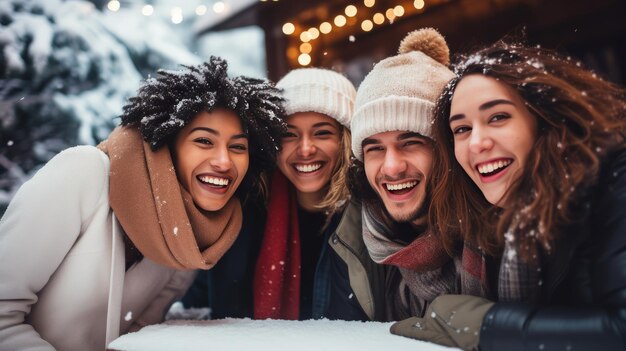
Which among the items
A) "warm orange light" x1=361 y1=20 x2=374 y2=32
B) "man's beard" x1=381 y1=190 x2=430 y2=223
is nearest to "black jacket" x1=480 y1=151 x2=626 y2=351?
"man's beard" x1=381 y1=190 x2=430 y2=223

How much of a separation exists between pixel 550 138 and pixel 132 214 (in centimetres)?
163

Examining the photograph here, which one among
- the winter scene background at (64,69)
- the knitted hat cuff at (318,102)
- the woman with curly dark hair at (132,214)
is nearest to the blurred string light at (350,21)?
the winter scene background at (64,69)

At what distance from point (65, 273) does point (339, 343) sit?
46.9 inches

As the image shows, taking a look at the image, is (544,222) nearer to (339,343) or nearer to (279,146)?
(339,343)

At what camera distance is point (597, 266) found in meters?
1.39

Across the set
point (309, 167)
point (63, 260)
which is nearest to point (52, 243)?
point (63, 260)

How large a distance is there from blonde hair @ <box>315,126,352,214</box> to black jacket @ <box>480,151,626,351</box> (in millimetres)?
1173

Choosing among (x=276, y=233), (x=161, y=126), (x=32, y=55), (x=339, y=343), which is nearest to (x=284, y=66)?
(x=32, y=55)

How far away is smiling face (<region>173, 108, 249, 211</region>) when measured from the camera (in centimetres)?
214

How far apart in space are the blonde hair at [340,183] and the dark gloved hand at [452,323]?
0.93 m

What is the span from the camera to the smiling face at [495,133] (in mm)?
1591

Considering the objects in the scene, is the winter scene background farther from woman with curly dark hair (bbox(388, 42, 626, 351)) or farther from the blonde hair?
woman with curly dark hair (bbox(388, 42, 626, 351))

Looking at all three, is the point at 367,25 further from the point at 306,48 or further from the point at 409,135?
the point at 409,135

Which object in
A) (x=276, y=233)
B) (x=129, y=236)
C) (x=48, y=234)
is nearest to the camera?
(x=48, y=234)
